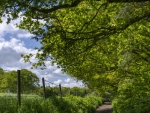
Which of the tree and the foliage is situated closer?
the foliage

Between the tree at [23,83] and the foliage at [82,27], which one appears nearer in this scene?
the foliage at [82,27]

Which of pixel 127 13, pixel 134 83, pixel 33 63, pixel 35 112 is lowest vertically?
pixel 35 112

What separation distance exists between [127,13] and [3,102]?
5.00 m

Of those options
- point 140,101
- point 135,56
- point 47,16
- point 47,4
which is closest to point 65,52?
point 47,16

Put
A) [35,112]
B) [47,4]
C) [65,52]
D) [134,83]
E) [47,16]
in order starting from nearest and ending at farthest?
1. [47,4]
2. [47,16]
3. [65,52]
4. [35,112]
5. [134,83]

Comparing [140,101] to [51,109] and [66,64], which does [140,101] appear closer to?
[66,64]

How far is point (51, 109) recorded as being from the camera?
39.9 ft

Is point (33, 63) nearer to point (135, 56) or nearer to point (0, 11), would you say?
point (0, 11)

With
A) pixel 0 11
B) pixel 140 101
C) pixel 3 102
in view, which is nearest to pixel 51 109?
pixel 3 102

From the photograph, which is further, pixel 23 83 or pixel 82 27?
pixel 23 83

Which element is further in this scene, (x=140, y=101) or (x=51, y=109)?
(x=51, y=109)

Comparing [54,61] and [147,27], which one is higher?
[147,27]


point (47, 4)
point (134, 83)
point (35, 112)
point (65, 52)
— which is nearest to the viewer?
point (47, 4)

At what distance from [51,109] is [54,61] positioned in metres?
2.26
